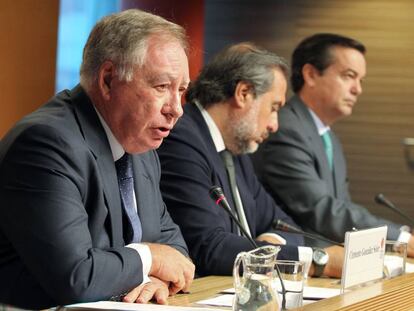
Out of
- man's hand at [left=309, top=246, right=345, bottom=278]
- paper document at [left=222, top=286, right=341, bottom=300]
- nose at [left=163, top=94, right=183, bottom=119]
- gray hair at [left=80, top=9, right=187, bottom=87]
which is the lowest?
man's hand at [left=309, top=246, right=345, bottom=278]

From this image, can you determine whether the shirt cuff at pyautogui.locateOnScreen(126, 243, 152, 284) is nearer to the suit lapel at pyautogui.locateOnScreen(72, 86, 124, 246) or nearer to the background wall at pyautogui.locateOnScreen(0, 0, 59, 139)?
the suit lapel at pyautogui.locateOnScreen(72, 86, 124, 246)

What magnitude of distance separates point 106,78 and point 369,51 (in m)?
4.20

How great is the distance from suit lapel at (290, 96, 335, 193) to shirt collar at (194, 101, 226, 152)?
0.99m

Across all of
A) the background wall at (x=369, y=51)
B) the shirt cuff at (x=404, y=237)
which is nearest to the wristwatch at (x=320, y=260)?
the shirt cuff at (x=404, y=237)

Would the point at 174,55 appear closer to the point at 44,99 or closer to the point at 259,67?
the point at 259,67

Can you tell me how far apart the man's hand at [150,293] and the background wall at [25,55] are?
2015 mm

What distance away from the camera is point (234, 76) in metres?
3.89

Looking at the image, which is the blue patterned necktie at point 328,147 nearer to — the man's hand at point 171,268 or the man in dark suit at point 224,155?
the man in dark suit at point 224,155

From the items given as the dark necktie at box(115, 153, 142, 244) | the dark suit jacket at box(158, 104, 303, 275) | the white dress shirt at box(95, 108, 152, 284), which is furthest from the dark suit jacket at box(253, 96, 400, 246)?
the white dress shirt at box(95, 108, 152, 284)

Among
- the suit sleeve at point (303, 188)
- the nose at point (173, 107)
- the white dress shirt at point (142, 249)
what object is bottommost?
the suit sleeve at point (303, 188)

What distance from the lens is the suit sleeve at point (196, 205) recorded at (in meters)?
3.26

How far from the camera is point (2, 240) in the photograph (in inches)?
97.5

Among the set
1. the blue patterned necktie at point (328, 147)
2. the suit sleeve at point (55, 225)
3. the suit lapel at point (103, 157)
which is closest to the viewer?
the suit sleeve at point (55, 225)

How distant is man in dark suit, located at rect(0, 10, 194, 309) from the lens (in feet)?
7.67
